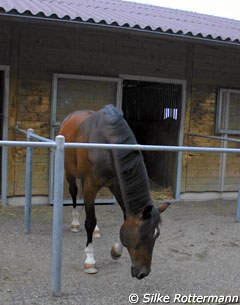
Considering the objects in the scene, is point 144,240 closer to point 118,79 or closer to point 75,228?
point 75,228

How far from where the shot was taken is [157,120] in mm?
8094

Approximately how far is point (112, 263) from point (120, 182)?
1027 mm

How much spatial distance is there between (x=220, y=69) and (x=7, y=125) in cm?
360

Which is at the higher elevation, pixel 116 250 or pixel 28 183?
pixel 28 183

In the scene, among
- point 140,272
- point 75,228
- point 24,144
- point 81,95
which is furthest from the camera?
point 81,95

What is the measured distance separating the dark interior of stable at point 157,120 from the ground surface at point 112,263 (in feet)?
5.23

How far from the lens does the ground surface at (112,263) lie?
3295 millimetres

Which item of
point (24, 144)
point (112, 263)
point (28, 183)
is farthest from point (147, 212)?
point (28, 183)

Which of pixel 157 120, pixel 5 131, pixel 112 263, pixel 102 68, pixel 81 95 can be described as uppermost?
pixel 102 68

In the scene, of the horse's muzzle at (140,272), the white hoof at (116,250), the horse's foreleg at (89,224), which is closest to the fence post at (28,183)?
the horse's foreleg at (89,224)

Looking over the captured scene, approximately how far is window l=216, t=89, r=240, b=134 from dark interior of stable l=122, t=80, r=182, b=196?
72cm

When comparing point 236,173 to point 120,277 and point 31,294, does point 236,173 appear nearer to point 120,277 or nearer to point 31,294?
point 120,277

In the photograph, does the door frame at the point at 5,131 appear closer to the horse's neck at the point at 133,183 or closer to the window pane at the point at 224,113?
the horse's neck at the point at 133,183

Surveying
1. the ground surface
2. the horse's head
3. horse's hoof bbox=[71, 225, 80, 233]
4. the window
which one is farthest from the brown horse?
the window
